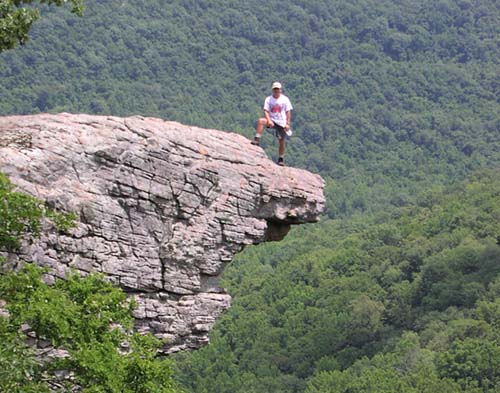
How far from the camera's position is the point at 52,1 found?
21.8m

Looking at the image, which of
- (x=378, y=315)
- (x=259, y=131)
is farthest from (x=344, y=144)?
(x=259, y=131)

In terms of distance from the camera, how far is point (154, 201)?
2020 centimetres

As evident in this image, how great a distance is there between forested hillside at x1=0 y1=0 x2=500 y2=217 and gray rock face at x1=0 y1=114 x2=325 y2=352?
349 feet

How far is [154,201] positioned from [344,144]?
132 m

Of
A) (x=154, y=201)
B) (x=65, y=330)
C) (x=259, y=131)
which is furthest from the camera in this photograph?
(x=259, y=131)

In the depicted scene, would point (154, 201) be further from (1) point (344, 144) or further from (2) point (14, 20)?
(1) point (344, 144)

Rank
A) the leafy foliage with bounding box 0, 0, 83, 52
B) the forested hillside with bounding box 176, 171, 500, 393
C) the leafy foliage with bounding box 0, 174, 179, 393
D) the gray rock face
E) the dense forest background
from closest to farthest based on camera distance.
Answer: the leafy foliage with bounding box 0, 174, 179, 393 < the gray rock face < the leafy foliage with bounding box 0, 0, 83, 52 < the forested hillside with bounding box 176, 171, 500, 393 < the dense forest background

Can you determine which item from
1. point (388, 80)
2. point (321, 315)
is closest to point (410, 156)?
point (388, 80)

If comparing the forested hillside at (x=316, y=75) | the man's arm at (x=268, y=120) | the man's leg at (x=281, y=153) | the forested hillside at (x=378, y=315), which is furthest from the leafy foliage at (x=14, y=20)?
the forested hillside at (x=316, y=75)

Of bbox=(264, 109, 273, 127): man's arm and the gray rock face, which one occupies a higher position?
bbox=(264, 109, 273, 127): man's arm

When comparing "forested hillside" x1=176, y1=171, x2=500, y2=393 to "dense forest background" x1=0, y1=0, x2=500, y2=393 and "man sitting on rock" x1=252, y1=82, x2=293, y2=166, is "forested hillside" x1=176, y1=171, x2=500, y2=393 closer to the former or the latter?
"dense forest background" x1=0, y1=0, x2=500, y2=393

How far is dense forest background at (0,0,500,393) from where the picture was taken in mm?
76625

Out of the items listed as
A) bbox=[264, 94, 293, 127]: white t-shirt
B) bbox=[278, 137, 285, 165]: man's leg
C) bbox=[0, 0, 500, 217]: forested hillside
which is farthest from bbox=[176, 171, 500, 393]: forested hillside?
bbox=[264, 94, 293, 127]: white t-shirt

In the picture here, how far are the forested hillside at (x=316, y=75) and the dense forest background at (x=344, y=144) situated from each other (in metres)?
0.27
